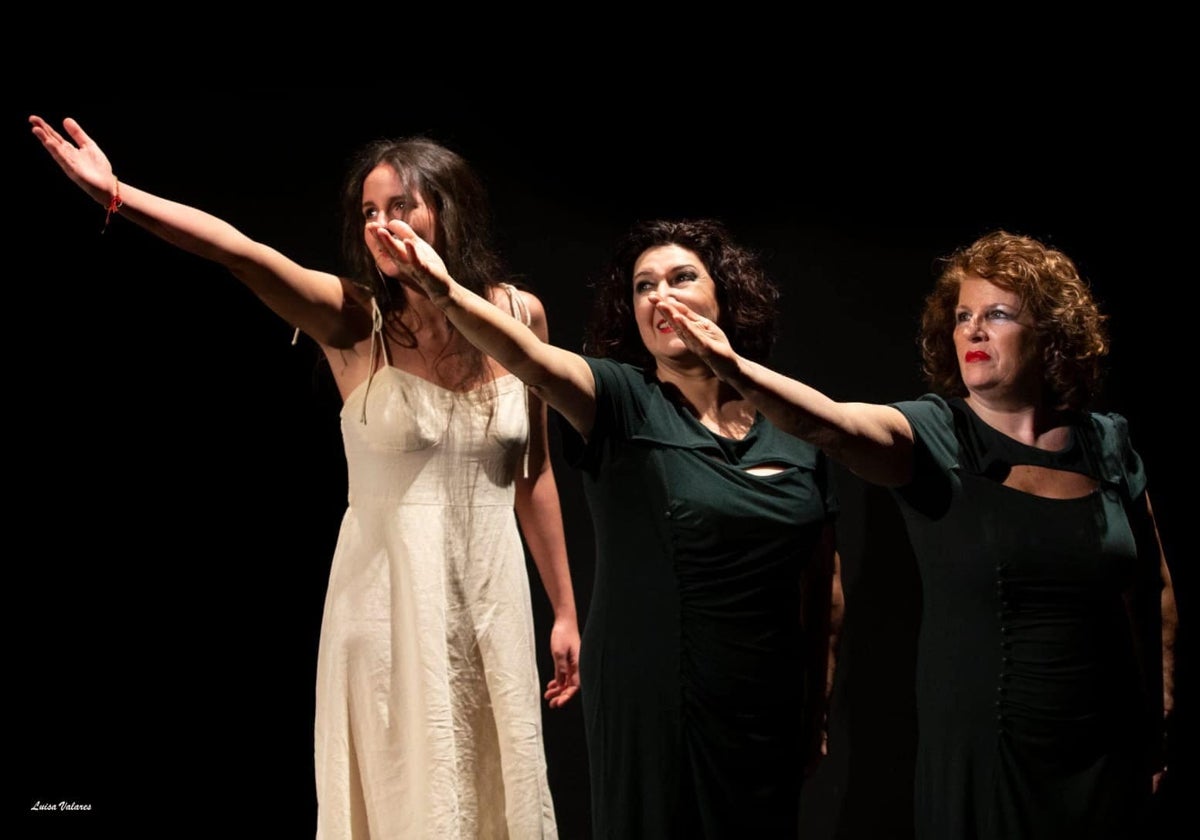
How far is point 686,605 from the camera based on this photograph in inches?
85.4

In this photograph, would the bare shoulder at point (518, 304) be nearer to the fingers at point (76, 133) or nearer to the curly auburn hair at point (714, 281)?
the curly auburn hair at point (714, 281)

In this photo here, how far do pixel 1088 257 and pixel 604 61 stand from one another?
130 centimetres

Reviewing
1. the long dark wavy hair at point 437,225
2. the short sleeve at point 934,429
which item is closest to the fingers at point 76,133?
the long dark wavy hair at point 437,225

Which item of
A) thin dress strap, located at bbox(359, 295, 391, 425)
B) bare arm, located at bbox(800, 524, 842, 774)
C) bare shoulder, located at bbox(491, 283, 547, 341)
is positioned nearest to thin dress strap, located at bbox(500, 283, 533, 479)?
bare shoulder, located at bbox(491, 283, 547, 341)

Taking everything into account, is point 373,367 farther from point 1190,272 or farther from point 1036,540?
point 1190,272

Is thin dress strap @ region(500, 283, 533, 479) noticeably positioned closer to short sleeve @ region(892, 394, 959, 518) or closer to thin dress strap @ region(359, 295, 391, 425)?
thin dress strap @ region(359, 295, 391, 425)

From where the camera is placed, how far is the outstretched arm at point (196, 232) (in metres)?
2.07

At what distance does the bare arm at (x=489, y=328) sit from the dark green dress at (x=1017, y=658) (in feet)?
2.02

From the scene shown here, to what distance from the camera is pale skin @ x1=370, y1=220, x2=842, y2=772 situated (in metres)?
2.01

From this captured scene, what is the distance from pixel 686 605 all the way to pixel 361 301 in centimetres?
80

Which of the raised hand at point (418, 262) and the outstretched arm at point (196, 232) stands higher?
the outstretched arm at point (196, 232)

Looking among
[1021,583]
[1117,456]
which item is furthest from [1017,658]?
[1117,456]

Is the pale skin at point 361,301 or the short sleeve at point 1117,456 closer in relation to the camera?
the pale skin at point 361,301

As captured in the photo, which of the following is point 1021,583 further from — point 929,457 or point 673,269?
point 673,269
